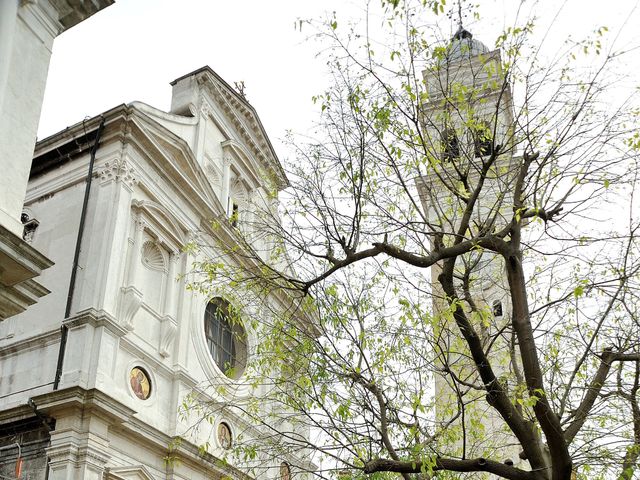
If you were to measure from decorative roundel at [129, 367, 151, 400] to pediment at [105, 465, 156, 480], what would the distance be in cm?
140

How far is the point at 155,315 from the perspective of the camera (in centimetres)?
1642

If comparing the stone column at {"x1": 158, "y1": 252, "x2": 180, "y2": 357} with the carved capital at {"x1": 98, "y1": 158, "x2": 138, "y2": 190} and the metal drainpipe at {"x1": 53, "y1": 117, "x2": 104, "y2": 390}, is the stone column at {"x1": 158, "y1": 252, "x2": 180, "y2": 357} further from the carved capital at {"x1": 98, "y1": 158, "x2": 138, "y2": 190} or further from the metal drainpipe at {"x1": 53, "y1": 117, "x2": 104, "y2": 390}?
the metal drainpipe at {"x1": 53, "y1": 117, "x2": 104, "y2": 390}

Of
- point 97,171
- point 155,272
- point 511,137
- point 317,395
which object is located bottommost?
point 317,395

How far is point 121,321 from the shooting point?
15086 millimetres

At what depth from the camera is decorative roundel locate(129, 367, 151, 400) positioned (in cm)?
1504

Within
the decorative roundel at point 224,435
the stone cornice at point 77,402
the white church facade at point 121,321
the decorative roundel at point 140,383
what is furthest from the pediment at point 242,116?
the stone cornice at point 77,402

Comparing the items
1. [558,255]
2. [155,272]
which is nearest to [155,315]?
[155,272]

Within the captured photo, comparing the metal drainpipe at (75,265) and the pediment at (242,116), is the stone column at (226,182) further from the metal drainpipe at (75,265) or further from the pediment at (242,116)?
the metal drainpipe at (75,265)

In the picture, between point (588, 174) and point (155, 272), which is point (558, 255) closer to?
point (588, 174)

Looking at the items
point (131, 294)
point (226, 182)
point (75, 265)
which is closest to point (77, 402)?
point (131, 294)

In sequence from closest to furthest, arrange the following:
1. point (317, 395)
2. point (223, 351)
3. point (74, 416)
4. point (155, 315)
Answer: point (317, 395)
point (74, 416)
point (155, 315)
point (223, 351)

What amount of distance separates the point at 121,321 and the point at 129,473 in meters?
2.75

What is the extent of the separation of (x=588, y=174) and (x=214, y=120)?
13.6 meters

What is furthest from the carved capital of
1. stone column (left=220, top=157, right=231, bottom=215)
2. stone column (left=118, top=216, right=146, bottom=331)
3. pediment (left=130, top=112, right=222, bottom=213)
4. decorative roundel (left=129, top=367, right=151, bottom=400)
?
stone column (left=220, top=157, right=231, bottom=215)
